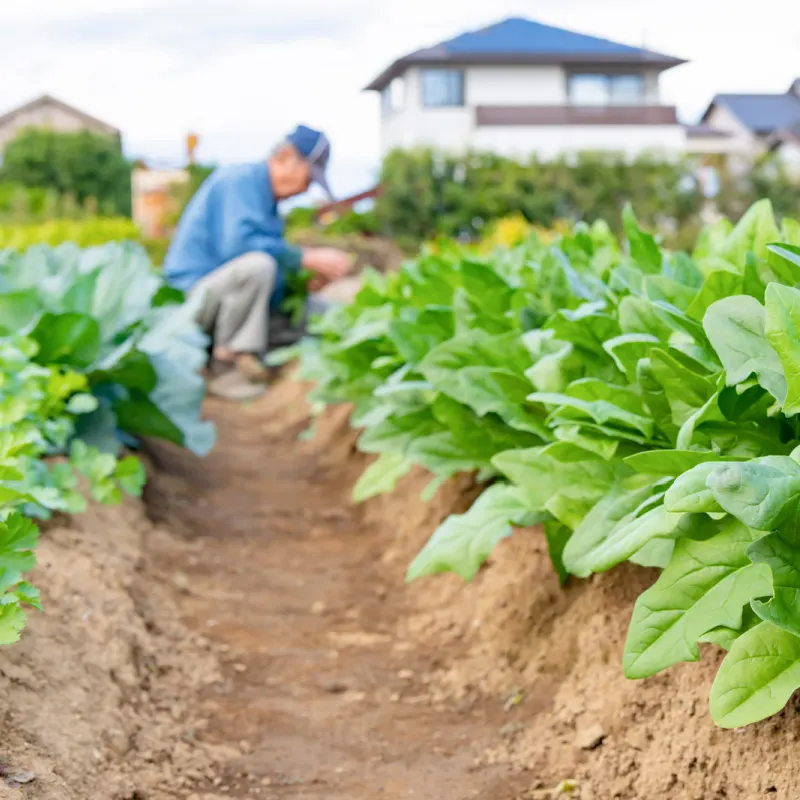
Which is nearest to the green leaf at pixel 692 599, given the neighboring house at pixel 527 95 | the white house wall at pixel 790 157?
the white house wall at pixel 790 157

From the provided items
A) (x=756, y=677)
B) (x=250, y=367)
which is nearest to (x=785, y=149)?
(x=250, y=367)

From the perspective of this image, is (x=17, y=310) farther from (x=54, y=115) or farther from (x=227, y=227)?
(x=54, y=115)

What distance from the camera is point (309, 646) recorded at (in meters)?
3.35

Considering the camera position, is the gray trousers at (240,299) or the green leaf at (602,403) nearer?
the green leaf at (602,403)

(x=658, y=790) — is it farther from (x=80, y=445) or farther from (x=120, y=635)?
(x=80, y=445)

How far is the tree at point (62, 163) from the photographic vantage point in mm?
28344

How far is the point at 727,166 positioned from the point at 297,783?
1749 cm

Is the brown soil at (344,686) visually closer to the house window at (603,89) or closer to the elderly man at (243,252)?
the elderly man at (243,252)

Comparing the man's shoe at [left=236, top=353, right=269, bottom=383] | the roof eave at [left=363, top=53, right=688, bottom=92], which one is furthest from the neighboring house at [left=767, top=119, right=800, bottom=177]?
the roof eave at [left=363, top=53, right=688, bottom=92]

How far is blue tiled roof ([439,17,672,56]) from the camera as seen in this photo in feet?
124

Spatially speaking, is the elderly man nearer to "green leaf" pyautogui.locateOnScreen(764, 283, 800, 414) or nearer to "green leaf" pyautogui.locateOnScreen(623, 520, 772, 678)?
"green leaf" pyautogui.locateOnScreen(623, 520, 772, 678)

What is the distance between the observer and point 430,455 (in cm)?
322

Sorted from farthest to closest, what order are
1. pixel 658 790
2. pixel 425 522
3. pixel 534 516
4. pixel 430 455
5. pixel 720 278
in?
1. pixel 425 522
2. pixel 430 455
3. pixel 534 516
4. pixel 720 278
5. pixel 658 790

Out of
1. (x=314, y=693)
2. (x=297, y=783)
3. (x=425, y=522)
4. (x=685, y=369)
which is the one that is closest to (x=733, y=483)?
(x=685, y=369)
